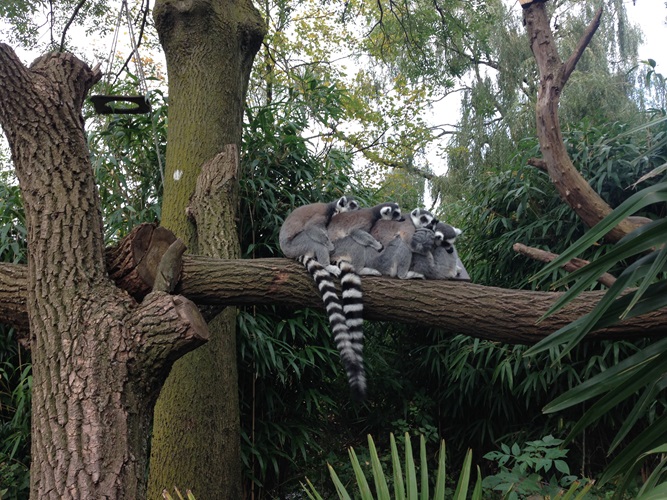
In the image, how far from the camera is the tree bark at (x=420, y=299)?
10.0ft

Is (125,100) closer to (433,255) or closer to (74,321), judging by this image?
(74,321)

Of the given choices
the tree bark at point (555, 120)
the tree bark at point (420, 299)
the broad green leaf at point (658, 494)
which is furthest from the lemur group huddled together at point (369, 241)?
the broad green leaf at point (658, 494)

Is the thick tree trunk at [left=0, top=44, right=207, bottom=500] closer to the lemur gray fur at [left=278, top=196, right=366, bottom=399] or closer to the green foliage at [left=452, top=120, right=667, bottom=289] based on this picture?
the lemur gray fur at [left=278, top=196, right=366, bottom=399]

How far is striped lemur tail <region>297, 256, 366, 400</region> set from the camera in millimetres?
3264

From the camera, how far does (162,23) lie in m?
4.64

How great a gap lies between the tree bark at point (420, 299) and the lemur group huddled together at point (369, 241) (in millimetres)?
298

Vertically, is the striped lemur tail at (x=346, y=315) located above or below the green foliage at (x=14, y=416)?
above

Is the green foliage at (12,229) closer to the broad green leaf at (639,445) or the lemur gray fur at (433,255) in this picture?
the lemur gray fur at (433,255)

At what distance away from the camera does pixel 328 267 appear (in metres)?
3.69

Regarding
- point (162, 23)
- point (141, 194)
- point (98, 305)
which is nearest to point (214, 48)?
point (162, 23)

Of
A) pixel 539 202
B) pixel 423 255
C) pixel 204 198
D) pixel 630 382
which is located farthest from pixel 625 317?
pixel 539 202

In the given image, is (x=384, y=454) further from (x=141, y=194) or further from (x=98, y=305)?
(x=98, y=305)

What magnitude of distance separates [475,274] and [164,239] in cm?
380

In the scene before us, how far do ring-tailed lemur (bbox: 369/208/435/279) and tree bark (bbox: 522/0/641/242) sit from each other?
0.96m
